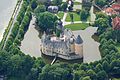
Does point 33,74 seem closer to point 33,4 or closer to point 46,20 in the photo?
point 46,20

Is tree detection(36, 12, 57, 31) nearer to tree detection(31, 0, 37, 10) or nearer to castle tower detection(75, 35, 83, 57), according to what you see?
tree detection(31, 0, 37, 10)

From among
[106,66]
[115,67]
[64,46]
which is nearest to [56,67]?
[64,46]

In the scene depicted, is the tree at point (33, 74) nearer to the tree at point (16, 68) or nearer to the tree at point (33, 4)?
the tree at point (16, 68)

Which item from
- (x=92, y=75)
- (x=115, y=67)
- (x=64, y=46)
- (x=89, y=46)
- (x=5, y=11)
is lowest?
(x=92, y=75)

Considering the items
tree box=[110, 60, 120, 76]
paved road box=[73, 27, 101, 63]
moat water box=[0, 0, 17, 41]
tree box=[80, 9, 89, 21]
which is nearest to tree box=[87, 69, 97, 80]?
tree box=[110, 60, 120, 76]

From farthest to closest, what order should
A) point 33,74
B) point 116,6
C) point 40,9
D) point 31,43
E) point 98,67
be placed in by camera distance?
1. point 116,6
2. point 40,9
3. point 31,43
4. point 98,67
5. point 33,74

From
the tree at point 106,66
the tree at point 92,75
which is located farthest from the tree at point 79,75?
the tree at point 106,66
